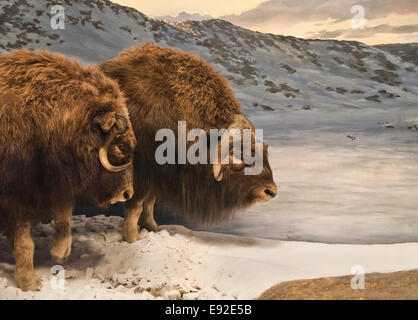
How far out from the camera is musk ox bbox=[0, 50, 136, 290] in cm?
169

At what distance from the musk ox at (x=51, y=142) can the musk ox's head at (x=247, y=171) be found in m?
0.47

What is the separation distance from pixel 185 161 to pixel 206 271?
0.54 m

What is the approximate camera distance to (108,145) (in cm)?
182

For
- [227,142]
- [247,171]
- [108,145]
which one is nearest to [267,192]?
[247,171]

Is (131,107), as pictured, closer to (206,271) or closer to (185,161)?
(185,161)

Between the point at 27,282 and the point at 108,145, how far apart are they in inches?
25.7

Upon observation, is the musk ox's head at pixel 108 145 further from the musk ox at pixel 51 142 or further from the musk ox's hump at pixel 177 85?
the musk ox's hump at pixel 177 85

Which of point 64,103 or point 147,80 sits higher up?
point 147,80

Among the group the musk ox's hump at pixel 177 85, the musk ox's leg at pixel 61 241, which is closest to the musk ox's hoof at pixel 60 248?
the musk ox's leg at pixel 61 241

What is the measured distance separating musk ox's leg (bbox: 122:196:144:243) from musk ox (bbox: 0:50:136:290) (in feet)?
1.58

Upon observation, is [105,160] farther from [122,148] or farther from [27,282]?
[27,282]

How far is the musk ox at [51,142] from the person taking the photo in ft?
5.56

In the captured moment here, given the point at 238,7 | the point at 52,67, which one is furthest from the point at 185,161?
the point at 238,7

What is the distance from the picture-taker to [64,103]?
176 centimetres
